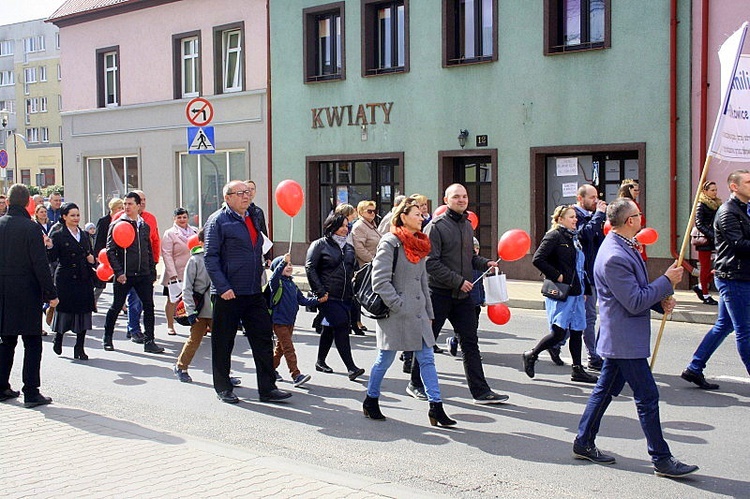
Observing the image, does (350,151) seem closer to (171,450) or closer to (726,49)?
(726,49)

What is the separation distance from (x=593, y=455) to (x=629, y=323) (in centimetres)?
99

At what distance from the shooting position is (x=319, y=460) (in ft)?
21.3

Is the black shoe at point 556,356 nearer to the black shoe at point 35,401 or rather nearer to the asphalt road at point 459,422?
the asphalt road at point 459,422

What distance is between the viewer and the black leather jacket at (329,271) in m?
9.27

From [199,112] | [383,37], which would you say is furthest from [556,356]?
[383,37]

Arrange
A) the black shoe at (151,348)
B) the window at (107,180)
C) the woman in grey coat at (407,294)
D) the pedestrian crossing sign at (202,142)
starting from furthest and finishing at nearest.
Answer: the window at (107,180) → the pedestrian crossing sign at (202,142) → the black shoe at (151,348) → the woman in grey coat at (407,294)

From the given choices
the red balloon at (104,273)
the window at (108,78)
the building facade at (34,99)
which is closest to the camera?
the red balloon at (104,273)

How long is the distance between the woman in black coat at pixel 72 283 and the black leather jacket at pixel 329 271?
3.05 m

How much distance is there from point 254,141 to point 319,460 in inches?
703

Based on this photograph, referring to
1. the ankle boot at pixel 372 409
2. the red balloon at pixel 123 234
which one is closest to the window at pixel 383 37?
the red balloon at pixel 123 234

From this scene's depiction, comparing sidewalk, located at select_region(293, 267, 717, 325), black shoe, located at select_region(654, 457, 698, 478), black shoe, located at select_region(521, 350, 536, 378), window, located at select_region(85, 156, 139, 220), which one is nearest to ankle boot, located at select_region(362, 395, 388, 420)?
black shoe, located at select_region(521, 350, 536, 378)

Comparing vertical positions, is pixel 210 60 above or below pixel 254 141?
above

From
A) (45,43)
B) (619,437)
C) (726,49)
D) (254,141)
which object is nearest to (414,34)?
(254,141)

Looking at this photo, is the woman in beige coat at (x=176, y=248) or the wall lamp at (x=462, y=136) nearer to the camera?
the woman in beige coat at (x=176, y=248)
